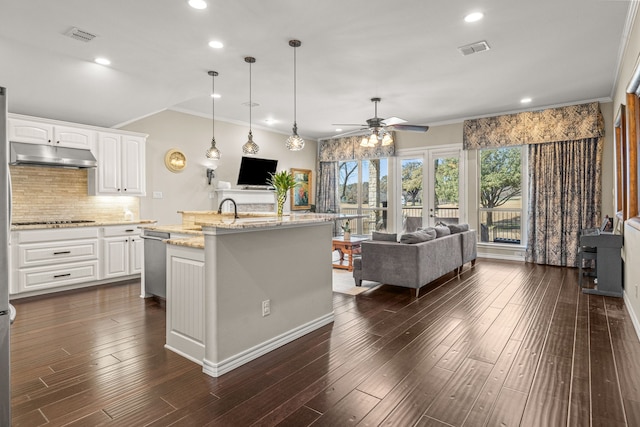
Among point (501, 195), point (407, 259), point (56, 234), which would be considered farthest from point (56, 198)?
point (501, 195)

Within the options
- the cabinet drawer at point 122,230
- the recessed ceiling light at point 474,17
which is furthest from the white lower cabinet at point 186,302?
the recessed ceiling light at point 474,17

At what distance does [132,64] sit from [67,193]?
2.32m

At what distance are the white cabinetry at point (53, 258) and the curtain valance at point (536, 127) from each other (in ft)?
23.0

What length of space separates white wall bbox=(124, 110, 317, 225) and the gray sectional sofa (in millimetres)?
3656

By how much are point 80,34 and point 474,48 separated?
4.13m

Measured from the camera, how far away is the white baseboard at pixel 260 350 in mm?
2514

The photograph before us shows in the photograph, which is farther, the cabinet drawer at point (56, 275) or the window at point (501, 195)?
the window at point (501, 195)

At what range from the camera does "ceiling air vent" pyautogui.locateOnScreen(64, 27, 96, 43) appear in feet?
11.3

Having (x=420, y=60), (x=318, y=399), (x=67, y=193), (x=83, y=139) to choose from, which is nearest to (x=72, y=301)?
(x=67, y=193)

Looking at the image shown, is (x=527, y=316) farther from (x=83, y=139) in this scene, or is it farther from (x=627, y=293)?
(x=83, y=139)

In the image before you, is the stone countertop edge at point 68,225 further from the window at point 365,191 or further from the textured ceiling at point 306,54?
the window at point 365,191

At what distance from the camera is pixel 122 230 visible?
17.6 ft

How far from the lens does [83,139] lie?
512 centimetres

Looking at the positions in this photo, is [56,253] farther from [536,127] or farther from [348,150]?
[536,127]
